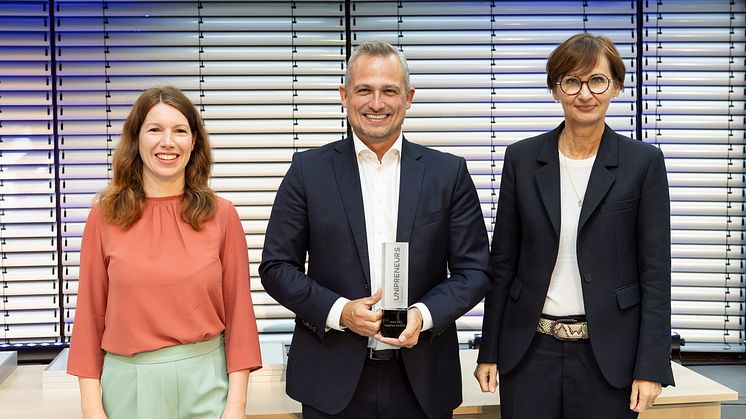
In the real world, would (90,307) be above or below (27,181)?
below

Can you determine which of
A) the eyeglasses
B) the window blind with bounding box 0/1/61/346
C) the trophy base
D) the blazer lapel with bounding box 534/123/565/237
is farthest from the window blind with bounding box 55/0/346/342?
the trophy base

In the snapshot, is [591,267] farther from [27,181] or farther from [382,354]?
[27,181]

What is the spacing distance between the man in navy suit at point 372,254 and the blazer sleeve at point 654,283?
1.71ft

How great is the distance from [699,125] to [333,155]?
3277 mm

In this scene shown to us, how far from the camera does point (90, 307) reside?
214cm

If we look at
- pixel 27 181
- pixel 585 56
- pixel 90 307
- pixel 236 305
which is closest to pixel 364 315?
pixel 236 305

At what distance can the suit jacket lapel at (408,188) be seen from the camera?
7.36ft

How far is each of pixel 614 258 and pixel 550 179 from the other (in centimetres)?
33

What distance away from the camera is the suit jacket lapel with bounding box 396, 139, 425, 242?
224 centimetres

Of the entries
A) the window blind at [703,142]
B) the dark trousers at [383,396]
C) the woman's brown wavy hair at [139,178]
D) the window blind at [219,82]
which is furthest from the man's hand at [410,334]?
the window blind at [703,142]

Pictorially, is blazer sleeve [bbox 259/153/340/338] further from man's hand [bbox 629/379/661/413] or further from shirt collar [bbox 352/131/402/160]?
man's hand [bbox 629/379/661/413]

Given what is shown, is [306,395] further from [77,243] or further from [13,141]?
[13,141]

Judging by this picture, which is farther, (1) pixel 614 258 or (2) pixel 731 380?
(2) pixel 731 380

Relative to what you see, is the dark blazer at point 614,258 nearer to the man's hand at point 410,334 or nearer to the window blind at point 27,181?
the man's hand at point 410,334
